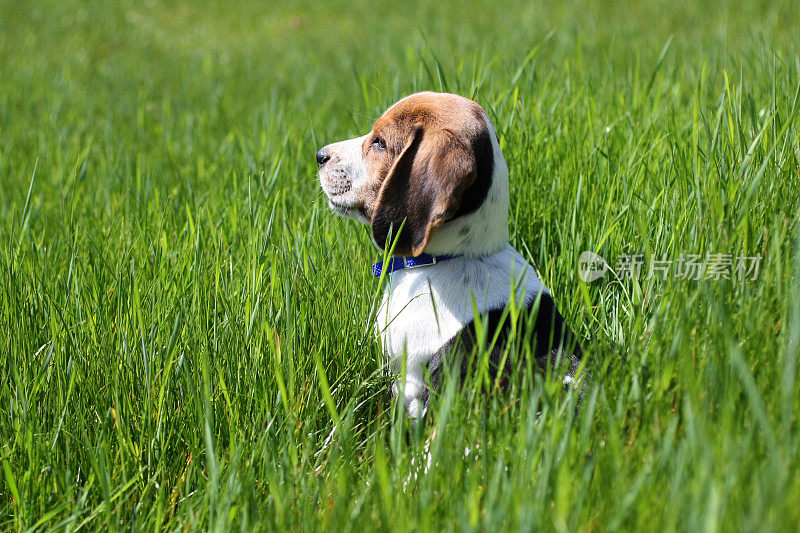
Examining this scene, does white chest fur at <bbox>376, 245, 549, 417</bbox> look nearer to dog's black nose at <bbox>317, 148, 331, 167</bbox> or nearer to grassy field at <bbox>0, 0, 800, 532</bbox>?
grassy field at <bbox>0, 0, 800, 532</bbox>

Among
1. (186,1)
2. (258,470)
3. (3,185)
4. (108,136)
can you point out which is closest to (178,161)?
(108,136)

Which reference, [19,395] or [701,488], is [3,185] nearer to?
[19,395]

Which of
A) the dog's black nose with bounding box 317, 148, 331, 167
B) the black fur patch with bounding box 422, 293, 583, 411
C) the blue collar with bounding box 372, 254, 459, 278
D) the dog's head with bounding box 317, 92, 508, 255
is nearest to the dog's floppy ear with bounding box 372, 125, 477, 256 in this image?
the dog's head with bounding box 317, 92, 508, 255

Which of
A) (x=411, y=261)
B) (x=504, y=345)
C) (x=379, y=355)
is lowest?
(x=379, y=355)

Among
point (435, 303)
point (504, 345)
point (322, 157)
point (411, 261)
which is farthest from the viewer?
point (322, 157)

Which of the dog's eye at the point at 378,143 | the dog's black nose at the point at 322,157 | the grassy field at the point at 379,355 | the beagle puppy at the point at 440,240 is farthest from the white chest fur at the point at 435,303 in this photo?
the dog's black nose at the point at 322,157

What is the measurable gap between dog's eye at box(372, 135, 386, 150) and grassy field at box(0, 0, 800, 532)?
490 millimetres

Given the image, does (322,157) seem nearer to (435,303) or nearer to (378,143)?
(378,143)

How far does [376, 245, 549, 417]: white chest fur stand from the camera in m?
2.47

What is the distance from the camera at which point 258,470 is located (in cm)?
219

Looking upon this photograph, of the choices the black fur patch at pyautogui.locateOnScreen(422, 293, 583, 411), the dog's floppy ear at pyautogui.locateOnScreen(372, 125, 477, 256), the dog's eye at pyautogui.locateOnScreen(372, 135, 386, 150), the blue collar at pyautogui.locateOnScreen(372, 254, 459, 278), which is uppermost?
the dog's eye at pyautogui.locateOnScreen(372, 135, 386, 150)

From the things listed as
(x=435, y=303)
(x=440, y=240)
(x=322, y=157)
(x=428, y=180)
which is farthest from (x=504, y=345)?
(x=322, y=157)

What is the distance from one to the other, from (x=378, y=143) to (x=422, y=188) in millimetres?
460

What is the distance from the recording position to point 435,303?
2500 mm
